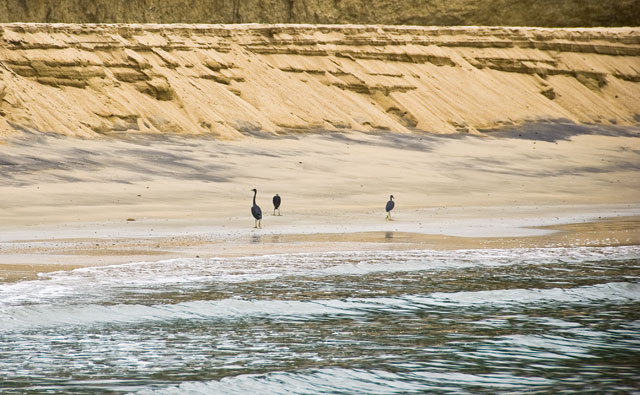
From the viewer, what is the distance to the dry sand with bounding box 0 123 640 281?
16.0 meters

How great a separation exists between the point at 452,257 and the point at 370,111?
718 inches

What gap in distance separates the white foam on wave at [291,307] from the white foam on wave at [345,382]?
7.26 feet

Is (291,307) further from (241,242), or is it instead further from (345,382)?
(241,242)

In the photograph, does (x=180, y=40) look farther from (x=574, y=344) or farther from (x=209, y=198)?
(x=574, y=344)

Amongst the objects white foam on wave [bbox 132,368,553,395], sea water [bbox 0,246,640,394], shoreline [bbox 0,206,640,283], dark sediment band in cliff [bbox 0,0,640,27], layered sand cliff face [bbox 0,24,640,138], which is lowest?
white foam on wave [bbox 132,368,553,395]

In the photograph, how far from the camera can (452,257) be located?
49.0 ft

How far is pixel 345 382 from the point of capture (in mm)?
8453

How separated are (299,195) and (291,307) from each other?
1117 centimetres

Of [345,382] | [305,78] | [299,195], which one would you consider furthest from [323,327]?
[305,78]

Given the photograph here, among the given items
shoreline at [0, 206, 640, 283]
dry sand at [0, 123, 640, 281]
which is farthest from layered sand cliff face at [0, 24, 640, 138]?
shoreline at [0, 206, 640, 283]

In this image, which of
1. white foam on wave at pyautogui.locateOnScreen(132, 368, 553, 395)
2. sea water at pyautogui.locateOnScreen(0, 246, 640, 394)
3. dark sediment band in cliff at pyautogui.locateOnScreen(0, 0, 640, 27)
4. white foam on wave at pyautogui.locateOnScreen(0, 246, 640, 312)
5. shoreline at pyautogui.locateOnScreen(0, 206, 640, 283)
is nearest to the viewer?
white foam on wave at pyautogui.locateOnScreen(132, 368, 553, 395)

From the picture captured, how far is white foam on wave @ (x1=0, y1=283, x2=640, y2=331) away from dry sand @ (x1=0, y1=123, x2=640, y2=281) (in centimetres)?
187

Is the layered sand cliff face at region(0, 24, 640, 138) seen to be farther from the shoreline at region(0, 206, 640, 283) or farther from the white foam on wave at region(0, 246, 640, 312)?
the white foam on wave at region(0, 246, 640, 312)

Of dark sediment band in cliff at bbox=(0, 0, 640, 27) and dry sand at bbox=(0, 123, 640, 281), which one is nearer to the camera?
dry sand at bbox=(0, 123, 640, 281)
